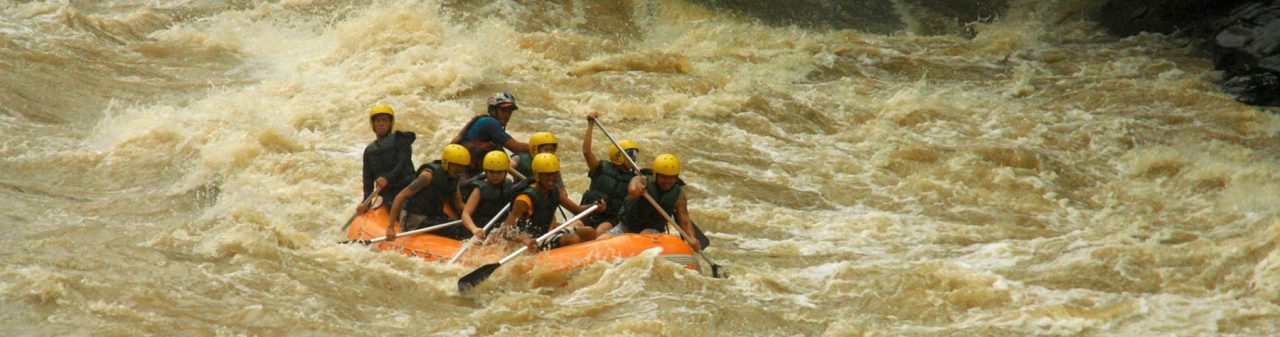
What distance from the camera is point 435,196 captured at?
847 centimetres

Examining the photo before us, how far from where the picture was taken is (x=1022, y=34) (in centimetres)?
1734

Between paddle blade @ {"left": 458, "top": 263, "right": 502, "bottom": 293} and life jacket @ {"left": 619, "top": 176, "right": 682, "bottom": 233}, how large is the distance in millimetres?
1060

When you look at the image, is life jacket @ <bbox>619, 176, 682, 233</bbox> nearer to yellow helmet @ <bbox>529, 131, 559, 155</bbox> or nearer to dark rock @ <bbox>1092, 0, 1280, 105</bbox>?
yellow helmet @ <bbox>529, 131, 559, 155</bbox>

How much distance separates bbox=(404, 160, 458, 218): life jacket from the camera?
27.6ft

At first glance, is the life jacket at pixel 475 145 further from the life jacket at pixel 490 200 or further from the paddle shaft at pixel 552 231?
the paddle shaft at pixel 552 231

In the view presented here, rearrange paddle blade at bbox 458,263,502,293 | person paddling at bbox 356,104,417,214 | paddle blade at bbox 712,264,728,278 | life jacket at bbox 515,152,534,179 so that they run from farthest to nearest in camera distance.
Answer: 1. life jacket at bbox 515,152,534,179
2. person paddling at bbox 356,104,417,214
3. paddle blade at bbox 712,264,728,278
4. paddle blade at bbox 458,263,502,293

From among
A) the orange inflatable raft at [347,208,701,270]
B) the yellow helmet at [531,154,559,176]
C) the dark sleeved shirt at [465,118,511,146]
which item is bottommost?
the orange inflatable raft at [347,208,701,270]

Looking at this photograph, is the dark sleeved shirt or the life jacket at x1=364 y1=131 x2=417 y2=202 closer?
the life jacket at x1=364 y1=131 x2=417 y2=202

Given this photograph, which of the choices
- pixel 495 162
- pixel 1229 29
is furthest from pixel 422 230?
pixel 1229 29

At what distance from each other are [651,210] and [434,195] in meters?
1.41

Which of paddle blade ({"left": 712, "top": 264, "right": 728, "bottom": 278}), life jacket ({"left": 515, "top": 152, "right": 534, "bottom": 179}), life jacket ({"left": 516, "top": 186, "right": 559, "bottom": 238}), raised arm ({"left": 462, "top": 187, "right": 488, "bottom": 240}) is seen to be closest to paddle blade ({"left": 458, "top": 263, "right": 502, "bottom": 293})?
raised arm ({"left": 462, "top": 187, "right": 488, "bottom": 240})

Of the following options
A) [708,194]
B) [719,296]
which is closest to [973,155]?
[708,194]

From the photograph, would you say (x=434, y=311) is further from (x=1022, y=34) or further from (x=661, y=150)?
(x=1022, y=34)

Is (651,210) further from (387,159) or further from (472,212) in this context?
(387,159)
